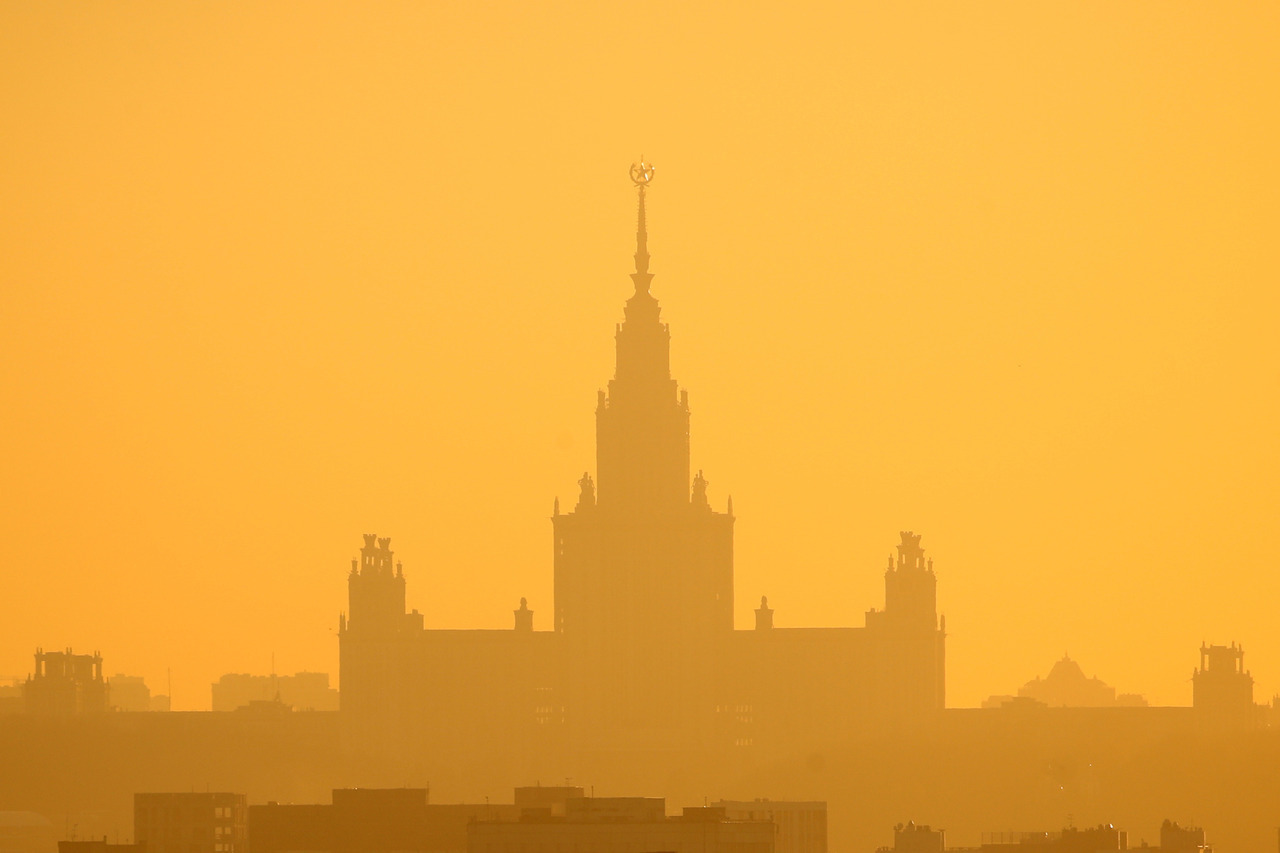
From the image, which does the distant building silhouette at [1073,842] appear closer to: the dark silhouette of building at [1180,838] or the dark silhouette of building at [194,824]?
the dark silhouette of building at [1180,838]

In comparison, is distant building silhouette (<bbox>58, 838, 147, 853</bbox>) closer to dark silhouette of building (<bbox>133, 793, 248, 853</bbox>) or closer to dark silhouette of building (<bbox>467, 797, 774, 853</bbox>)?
dark silhouette of building (<bbox>467, 797, 774, 853</bbox>)

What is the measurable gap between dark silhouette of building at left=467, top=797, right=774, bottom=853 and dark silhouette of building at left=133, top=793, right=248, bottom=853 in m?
37.9

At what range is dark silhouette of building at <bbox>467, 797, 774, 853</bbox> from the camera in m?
138

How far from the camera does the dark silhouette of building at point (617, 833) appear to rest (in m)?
138

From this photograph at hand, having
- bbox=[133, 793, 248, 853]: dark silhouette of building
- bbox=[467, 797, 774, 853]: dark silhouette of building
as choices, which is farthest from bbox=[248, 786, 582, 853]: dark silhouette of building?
bbox=[467, 797, 774, 853]: dark silhouette of building

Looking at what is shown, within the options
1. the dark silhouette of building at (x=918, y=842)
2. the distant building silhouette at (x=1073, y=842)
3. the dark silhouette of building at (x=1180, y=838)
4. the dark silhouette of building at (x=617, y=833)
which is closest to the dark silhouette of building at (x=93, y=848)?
the dark silhouette of building at (x=617, y=833)

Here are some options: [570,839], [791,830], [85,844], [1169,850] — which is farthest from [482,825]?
[791,830]

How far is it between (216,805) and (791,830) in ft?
75.6

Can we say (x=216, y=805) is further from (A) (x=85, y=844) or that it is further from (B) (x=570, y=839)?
(B) (x=570, y=839)

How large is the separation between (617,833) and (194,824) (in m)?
46.3

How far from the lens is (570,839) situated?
454ft

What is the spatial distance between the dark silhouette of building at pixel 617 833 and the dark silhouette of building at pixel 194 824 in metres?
37.9

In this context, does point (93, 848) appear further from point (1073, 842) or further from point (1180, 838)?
point (1180, 838)

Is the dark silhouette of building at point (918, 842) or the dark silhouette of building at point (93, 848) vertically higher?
the dark silhouette of building at point (918, 842)
